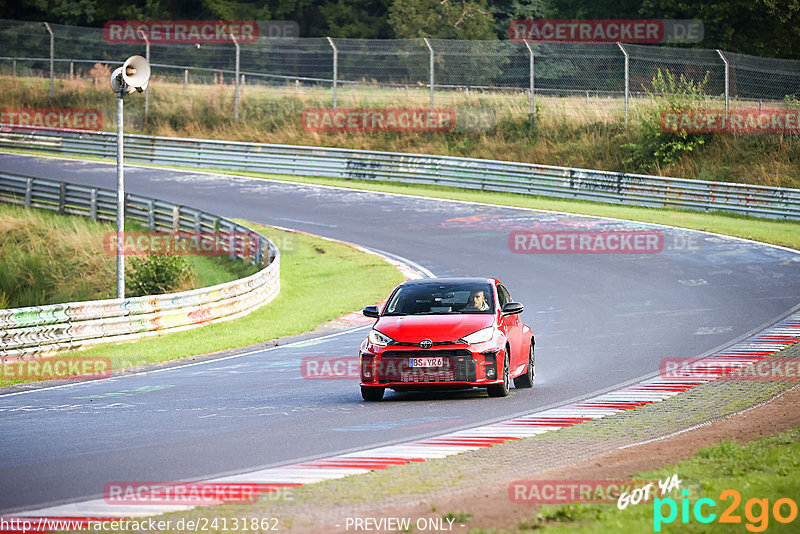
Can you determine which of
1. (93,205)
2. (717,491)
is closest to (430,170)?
(93,205)

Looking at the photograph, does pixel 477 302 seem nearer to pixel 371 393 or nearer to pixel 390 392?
pixel 390 392

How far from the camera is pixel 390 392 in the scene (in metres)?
14.3

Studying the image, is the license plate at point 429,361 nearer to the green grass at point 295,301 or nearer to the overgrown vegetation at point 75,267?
the green grass at point 295,301

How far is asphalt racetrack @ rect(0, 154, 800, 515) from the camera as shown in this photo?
9.74 meters

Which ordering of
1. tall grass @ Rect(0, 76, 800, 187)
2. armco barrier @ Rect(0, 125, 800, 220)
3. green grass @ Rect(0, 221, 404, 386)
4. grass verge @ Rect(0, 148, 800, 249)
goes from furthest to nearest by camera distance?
tall grass @ Rect(0, 76, 800, 187), armco barrier @ Rect(0, 125, 800, 220), grass verge @ Rect(0, 148, 800, 249), green grass @ Rect(0, 221, 404, 386)

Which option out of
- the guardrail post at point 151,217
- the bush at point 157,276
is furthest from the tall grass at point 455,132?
the bush at point 157,276

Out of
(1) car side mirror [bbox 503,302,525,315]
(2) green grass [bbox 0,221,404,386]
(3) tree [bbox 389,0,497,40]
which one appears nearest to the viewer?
(1) car side mirror [bbox 503,302,525,315]

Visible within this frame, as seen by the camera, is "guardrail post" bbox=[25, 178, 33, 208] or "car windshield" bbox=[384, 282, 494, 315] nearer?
"car windshield" bbox=[384, 282, 494, 315]

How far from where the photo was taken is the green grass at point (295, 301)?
18.2 m

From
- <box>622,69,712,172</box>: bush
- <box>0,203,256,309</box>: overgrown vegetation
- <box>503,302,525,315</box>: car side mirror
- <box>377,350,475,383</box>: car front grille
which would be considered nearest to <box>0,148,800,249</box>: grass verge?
<box>622,69,712,172</box>: bush

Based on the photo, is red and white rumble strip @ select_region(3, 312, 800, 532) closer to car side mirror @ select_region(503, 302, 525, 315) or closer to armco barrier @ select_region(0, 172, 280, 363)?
car side mirror @ select_region(503, 302, 525, 315)

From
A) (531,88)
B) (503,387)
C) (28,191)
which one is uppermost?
(531,88)

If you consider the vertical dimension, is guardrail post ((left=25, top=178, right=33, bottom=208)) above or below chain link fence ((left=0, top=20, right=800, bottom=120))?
below

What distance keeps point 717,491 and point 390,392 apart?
23.8 ft
